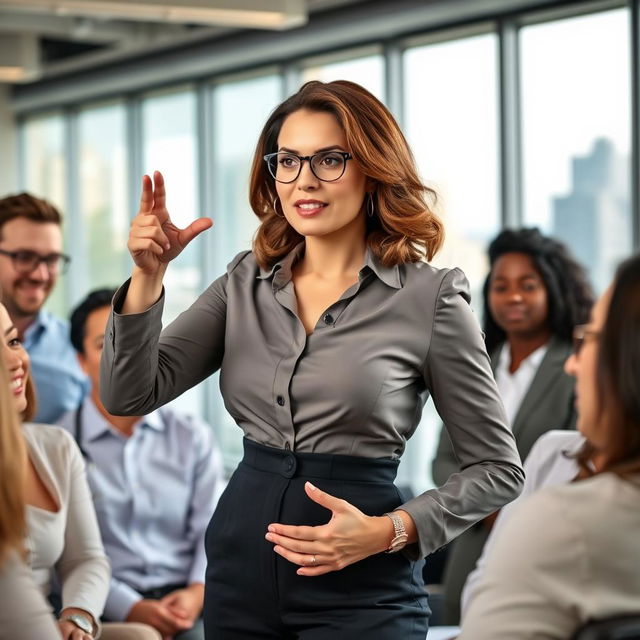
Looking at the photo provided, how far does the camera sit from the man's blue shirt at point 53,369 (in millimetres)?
4246

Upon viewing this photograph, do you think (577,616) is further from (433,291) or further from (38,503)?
(38,503)

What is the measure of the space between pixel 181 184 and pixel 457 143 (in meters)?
2.93

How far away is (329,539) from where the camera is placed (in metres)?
1.69

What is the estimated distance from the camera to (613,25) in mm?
5562

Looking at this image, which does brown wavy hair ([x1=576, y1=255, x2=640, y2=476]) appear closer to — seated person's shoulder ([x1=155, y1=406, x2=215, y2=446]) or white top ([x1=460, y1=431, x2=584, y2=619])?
white top ([x1=460, y1=431, x2=584, y2=619])

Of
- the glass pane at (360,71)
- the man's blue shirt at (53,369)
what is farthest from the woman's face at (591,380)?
the glass pane at (360,71)

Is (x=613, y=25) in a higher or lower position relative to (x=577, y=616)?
higher

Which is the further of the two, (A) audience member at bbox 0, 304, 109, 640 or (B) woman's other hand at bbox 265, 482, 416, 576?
(A) audience member at bbox 0, 304, 109, 640

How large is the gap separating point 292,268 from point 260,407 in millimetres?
310

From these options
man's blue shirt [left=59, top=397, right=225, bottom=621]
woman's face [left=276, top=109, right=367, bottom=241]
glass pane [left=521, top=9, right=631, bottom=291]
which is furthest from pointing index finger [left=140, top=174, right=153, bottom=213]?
glass pane [left=521, top=9, right=631, bottom=291]

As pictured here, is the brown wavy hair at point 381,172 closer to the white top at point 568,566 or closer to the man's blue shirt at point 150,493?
the white top at point 568,566

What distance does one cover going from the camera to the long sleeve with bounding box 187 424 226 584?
3359mm

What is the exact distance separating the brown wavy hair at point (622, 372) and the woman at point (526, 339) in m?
2.03

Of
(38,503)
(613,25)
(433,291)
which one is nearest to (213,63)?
(613,25)
